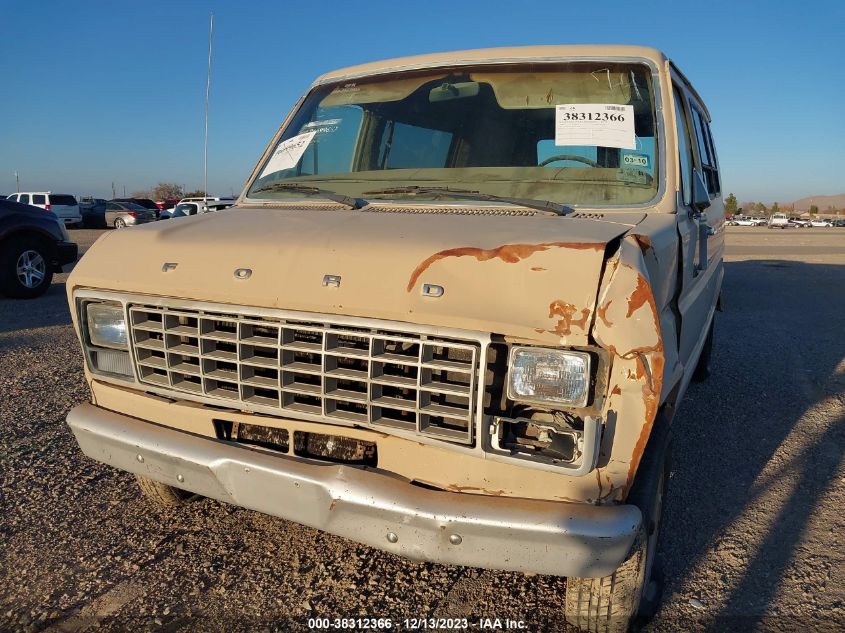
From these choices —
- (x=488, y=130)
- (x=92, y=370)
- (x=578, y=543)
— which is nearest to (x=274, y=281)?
(x=92, y=370)

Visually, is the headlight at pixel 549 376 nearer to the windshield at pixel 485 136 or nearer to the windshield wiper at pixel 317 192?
the windshield at pixel 485 136

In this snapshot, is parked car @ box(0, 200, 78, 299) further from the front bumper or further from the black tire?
the black tire

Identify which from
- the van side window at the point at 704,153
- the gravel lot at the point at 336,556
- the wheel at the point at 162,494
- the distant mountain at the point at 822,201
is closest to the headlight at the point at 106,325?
the wheel at the point at 162,494

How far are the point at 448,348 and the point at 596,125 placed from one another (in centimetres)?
148

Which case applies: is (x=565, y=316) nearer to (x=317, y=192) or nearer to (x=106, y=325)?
(x=317, y=192)

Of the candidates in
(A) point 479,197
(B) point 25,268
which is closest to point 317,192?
(A) point 479,197

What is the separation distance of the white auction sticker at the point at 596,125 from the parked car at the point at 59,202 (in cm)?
3063

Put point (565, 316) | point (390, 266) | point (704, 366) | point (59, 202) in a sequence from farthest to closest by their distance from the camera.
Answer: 1. point (59, 202)
2. point (704, 366)
3. point (390, 266)
4. point (565, 316)

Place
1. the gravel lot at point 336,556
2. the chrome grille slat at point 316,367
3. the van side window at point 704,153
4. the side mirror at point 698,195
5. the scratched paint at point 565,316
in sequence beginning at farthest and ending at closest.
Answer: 1. the van side window at point 704,153
2. the side mirror at point 698,195
3. the gravel lot at point 336,556
4. the chrome grille slat at point 316,367
5. the scratched paint at point 565,316

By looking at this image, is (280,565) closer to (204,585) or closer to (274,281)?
(204,585)

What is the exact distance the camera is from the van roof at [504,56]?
3150 mm

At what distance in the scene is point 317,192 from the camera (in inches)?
121

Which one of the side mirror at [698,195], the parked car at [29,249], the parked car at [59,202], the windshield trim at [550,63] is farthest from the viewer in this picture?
the parked car at [59,202]

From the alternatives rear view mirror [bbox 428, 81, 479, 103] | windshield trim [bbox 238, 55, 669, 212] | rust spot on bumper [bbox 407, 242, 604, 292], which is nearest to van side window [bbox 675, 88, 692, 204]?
windshield trim [bbox 238, 55, 669, 212]
